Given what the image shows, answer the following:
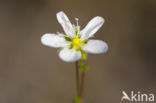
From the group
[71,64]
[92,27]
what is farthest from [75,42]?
[71,64]

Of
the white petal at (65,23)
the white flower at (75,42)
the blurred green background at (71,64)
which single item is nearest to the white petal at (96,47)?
the white flower at (75,42)

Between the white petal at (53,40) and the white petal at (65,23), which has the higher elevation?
the white petal at (65,23)

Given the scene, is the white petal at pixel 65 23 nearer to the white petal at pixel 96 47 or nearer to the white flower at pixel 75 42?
the white flower at pixel 75 42

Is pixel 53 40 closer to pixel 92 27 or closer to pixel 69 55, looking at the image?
pixel 69 55

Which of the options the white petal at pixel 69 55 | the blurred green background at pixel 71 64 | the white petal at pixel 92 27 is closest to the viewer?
the white petal at pixel 69 55

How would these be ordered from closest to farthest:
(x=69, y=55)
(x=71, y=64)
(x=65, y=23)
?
(x=69, y=55)
(x=65, y=23)
(x=71, y=64)
